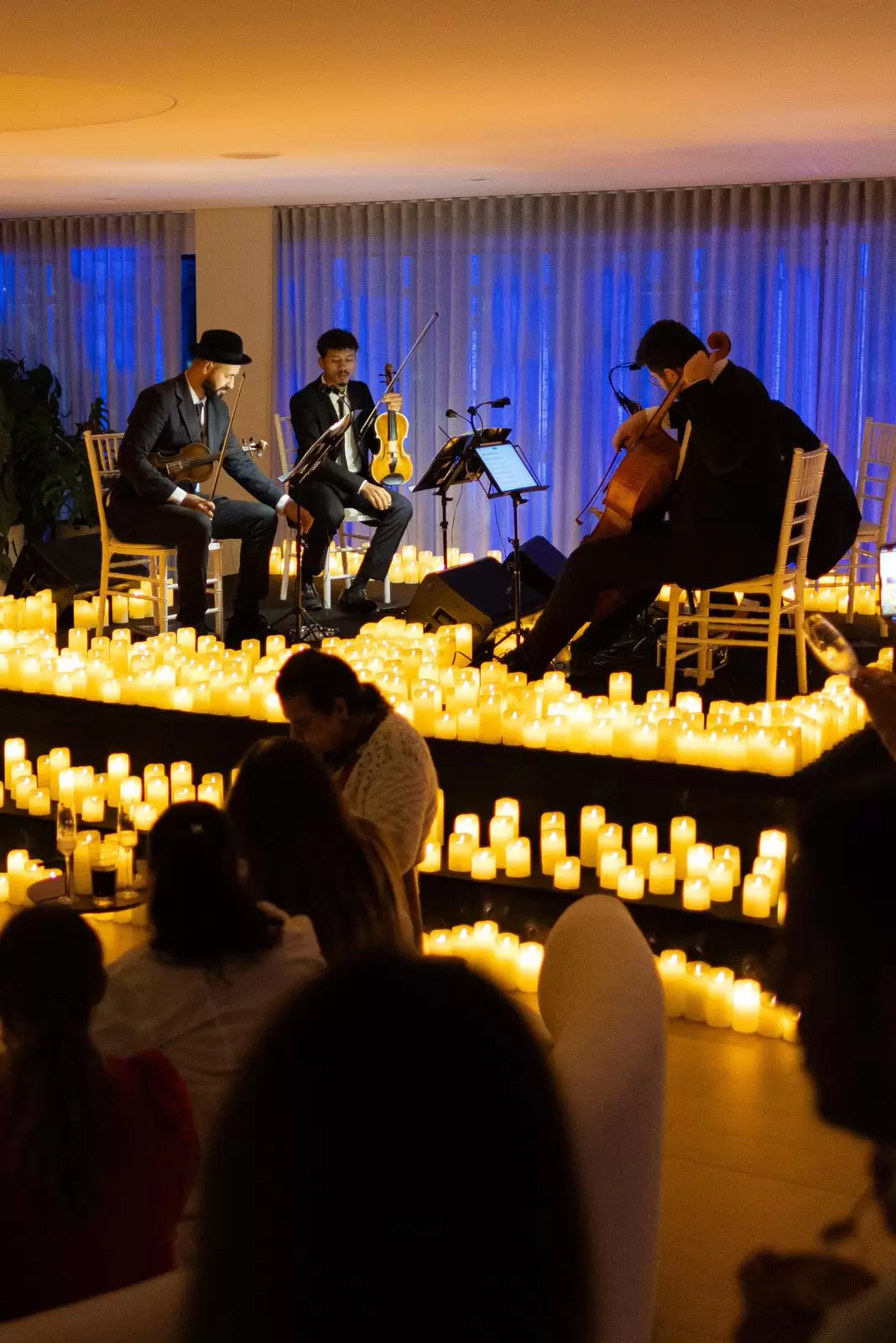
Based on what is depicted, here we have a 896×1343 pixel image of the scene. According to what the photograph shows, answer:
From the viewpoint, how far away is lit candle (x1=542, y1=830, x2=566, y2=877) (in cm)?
405

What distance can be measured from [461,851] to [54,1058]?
7.95ft

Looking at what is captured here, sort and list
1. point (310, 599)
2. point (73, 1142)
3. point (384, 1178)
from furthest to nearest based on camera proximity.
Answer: point (310, 599)
point (73, 1142)
point (384, 1178)

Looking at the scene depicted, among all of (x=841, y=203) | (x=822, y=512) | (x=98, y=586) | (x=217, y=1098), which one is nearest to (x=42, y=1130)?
(x=217, y=1098)

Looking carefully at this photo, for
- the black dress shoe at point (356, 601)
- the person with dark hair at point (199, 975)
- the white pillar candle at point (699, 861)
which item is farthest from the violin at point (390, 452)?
the person with dark hair at point (199, 975)

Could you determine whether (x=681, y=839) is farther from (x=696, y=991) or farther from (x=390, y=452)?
(x=390, y=452)

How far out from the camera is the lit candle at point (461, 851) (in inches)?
160

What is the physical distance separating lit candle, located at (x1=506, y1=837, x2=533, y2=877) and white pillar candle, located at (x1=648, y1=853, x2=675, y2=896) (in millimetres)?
353

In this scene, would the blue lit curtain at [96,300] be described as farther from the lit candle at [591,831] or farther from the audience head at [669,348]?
the lit candle at [591,831]

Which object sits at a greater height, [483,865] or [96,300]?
[96,300]

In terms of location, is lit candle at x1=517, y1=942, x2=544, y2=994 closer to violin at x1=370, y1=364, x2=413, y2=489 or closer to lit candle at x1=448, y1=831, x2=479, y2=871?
lit candle at x1=448, y1=831, x2=479, y2=871

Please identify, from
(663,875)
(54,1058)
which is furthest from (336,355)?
(54,1058)

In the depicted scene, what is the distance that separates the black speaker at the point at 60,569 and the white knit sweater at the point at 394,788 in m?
3.58

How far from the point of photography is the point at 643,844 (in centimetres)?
403

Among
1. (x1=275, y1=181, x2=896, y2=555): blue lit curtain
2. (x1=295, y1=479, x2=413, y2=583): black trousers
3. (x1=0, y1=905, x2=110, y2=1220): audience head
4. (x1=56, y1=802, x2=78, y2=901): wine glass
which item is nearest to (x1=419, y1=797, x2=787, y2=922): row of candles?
(x1=56, y1=802, x2=78, y2=901): wine glass
